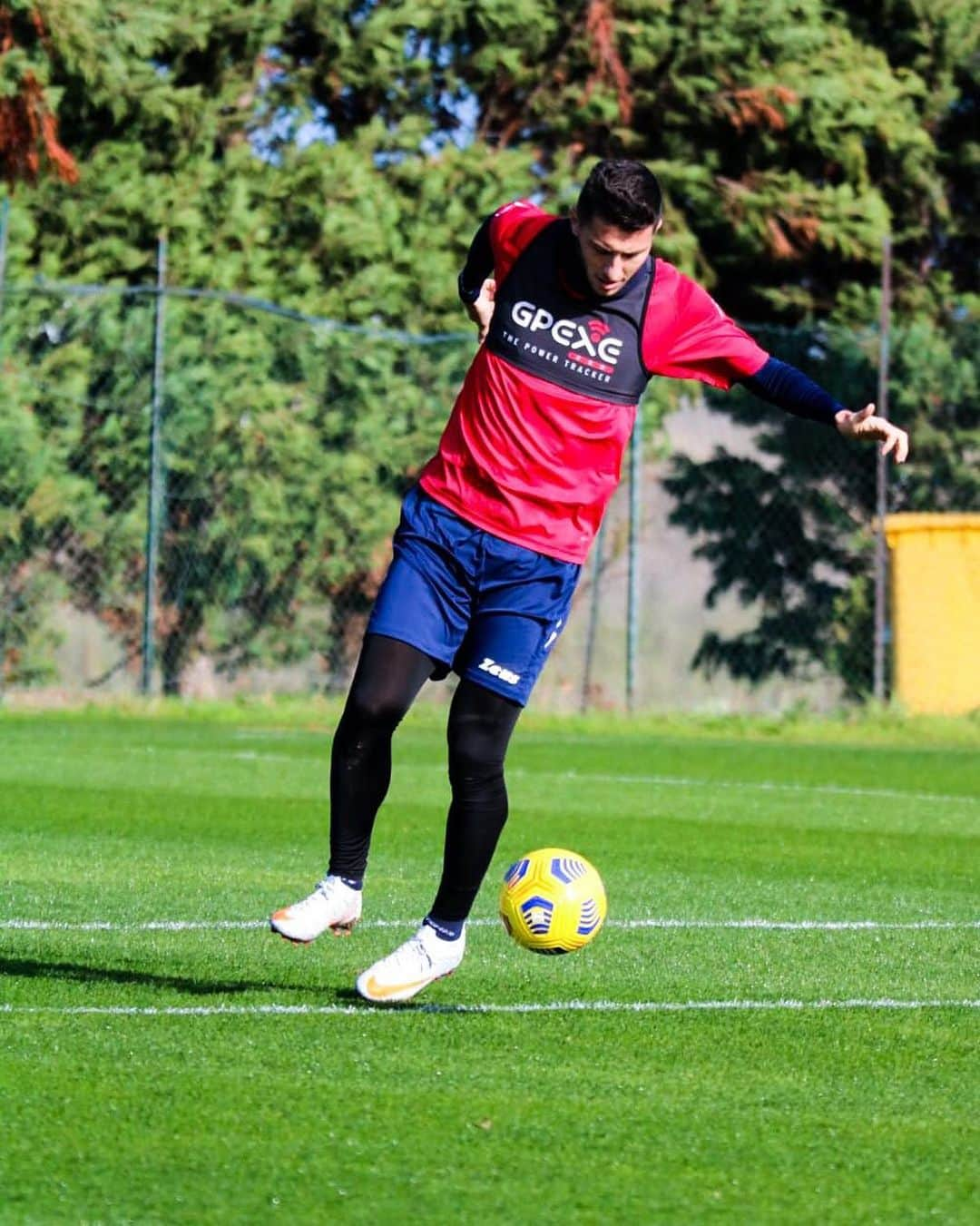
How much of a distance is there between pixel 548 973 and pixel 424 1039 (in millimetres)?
1200

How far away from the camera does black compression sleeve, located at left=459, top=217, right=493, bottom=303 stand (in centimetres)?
644

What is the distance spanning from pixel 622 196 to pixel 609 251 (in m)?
0.18

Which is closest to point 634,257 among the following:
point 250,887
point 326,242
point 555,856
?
point 555,856

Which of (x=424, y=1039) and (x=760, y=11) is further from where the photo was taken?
(x=760, y=11)

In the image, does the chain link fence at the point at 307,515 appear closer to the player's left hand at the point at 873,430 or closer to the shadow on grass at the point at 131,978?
the shadow on grass at the point at 131,978

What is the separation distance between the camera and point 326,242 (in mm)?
19922

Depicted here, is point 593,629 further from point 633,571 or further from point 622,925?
point 622,925

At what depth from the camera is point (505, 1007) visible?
6043 millimetres

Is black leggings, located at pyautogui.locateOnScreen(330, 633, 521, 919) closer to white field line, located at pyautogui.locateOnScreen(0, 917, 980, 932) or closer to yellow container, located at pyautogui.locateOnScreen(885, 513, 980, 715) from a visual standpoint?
white field line, located at pyautogui.locateOnScreen(0, 917, 980, 932)

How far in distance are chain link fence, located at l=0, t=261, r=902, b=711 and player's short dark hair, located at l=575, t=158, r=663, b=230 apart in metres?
11.5

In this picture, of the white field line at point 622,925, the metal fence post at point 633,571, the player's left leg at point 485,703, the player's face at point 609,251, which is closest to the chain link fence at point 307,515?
the metal fence post at point 633,571

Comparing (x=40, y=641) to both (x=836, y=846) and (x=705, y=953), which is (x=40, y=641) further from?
(x=705, y=953)

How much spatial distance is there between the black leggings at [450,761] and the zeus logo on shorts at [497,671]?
0.16ft

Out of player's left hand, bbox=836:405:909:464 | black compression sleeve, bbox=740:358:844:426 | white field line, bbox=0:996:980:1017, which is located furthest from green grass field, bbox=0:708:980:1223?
black compression sleeve, bbox=740:358:844:426
